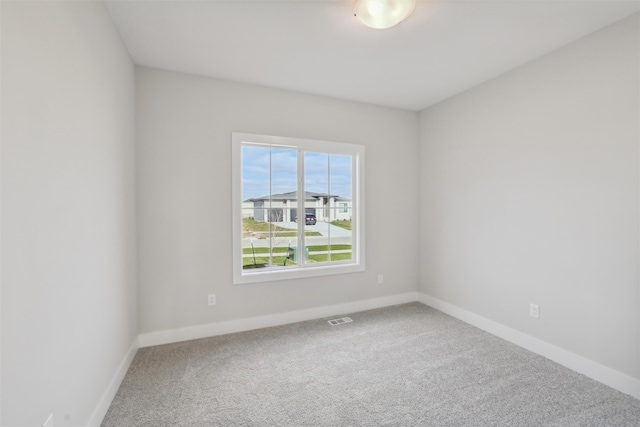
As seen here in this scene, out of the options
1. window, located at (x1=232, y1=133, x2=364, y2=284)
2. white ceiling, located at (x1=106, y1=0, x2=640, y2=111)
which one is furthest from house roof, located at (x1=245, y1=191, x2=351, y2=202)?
white ceiling, located at (x1=106, y1=0, x2=640, y2=111)

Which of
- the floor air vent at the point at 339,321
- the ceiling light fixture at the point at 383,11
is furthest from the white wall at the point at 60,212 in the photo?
the floor air vent at the point at 339,321

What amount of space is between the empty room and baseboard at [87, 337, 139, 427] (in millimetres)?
23

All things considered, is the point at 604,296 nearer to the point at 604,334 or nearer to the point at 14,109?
the point at 604,334

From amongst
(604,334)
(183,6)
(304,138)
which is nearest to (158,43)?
(183,6)

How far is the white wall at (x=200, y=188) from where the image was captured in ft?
8.73

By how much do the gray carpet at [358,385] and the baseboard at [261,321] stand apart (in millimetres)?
99

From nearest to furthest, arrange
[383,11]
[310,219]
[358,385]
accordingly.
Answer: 1. [383,11]
2. [358,385]
3. [310,219]

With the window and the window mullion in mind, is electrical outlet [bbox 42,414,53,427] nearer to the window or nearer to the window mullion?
the window

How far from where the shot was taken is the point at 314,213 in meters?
3.45

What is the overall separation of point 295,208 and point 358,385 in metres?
1.91

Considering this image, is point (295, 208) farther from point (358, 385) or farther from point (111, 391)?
point (111, 391)

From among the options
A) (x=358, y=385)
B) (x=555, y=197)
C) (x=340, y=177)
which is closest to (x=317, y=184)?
(x=340, y=177)

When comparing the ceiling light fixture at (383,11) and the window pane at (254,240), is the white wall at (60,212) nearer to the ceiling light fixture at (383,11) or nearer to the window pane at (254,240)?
the window pane at (254,240)

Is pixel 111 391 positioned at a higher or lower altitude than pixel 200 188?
lower
